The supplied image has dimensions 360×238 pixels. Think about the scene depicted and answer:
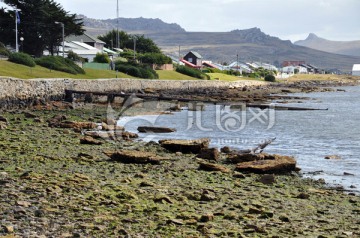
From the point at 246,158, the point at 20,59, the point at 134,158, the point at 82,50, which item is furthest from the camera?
the point at 82,50

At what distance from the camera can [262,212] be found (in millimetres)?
11812

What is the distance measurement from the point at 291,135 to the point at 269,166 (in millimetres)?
15746

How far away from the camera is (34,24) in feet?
269

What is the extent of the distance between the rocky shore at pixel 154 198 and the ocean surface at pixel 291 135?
2.42 meters

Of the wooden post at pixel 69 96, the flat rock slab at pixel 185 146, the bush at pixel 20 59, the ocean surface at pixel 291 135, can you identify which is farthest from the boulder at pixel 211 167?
the bush at pixel 20 59

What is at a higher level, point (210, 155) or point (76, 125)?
point (76, 125)

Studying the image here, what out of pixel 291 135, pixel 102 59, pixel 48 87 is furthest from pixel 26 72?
pixel 102 59

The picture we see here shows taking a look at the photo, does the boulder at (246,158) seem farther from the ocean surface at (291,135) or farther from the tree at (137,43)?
the tree at (137,43)

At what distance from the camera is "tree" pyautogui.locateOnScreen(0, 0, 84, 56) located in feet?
266

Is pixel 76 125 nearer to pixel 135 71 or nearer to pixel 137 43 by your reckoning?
pixel 135 71

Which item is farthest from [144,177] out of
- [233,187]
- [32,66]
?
[32,66]

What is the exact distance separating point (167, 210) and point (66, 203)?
195cm

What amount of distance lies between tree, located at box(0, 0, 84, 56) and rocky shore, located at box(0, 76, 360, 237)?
63.9 m

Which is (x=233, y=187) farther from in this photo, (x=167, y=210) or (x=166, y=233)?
(x=166, y=233)
